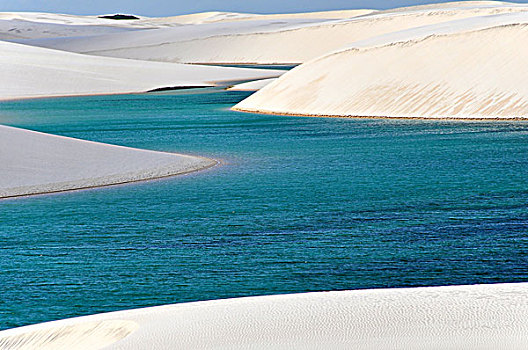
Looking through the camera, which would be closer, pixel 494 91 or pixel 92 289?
pixel 92 289

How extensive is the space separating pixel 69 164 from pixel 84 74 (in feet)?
123

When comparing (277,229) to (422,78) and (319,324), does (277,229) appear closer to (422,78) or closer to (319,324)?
(319,324)

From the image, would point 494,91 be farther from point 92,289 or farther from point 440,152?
point 92,289

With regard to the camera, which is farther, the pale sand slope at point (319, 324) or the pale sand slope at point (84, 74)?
the pale sand slope at point (84, 74)

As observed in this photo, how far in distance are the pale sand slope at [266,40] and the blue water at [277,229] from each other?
6106 centimetres

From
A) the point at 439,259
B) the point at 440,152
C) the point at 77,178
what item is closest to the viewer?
the point at 439,259

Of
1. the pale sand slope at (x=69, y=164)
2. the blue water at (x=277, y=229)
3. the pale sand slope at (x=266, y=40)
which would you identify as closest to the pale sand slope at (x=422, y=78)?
the blue water at (x=277, y=229)

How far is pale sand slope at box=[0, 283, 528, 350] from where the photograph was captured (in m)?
5.99

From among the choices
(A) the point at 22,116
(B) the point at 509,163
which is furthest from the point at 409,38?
(B) the point at 509,163

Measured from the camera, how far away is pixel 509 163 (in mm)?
16359

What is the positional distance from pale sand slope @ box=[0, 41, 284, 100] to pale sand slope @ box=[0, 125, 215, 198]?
2779 cm

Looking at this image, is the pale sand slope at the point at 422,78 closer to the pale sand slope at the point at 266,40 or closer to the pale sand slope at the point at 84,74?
the pale sand slope at the point at 84,74

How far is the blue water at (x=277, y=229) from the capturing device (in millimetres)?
8328

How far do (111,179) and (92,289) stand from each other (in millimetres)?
7073
